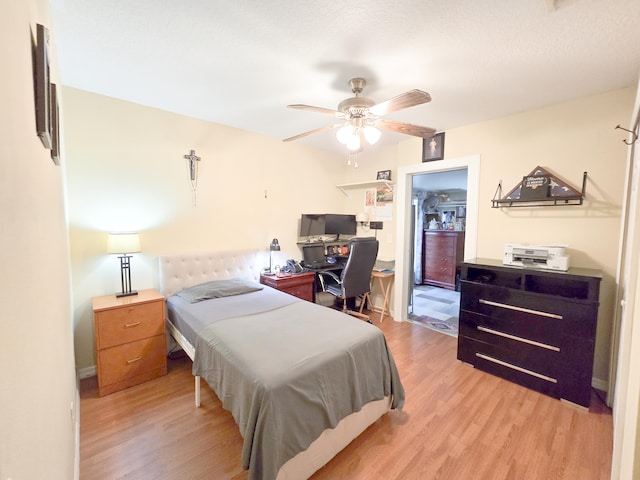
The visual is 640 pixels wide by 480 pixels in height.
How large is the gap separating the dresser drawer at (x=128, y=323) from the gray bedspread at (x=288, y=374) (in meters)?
0.64

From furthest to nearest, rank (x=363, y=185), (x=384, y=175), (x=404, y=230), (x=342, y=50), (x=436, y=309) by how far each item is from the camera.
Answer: (x=436, y=309) → (x=363, y=185) → (x=384, y=175) → (x=404, y=230) → (x=342, y=50)

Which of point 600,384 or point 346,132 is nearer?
point 346,132

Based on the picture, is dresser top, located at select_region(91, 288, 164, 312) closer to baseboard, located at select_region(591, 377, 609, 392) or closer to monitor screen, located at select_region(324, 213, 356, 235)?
monitor screen, located at select_region(324, 213, 356, 235)

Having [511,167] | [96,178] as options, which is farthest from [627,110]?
[96,178]

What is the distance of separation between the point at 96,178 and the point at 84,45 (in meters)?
1.09

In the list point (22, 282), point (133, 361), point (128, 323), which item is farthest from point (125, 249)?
point (22, 282)

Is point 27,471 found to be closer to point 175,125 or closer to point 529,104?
point 175,125

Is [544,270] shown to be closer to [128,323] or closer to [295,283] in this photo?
[295,283]

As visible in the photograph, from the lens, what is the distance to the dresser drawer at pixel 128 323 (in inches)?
86.0

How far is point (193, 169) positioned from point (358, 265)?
2214 mm

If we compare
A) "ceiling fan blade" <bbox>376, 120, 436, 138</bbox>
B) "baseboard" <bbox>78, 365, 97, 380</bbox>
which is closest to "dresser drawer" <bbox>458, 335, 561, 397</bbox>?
"ceiling fan blade" <bbox>376, 120, 436, 138</bbox>

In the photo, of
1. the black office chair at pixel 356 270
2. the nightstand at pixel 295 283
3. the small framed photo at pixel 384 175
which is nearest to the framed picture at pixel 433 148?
the small framed photo at pixel 384 175

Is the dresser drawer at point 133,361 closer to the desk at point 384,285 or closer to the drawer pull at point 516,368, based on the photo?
the desk at point 384,285

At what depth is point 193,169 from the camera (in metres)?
2.95
